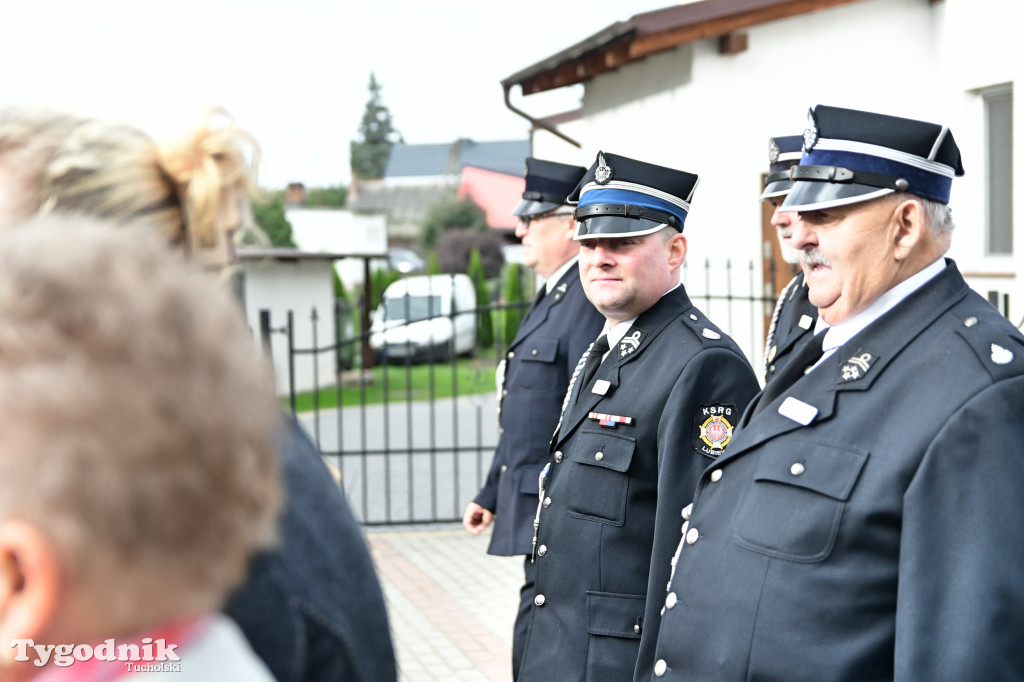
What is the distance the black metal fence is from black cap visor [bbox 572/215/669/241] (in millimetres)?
3096

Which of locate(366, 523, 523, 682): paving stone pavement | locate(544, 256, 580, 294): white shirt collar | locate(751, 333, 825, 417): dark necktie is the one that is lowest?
locate(366, 523, 523, 682): paving stone pavement

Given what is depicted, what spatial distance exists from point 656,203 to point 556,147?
617 inches

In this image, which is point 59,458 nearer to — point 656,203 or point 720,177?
point 656,203

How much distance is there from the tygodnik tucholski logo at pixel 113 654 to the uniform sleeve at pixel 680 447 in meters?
1.88

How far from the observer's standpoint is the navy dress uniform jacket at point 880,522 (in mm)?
1755

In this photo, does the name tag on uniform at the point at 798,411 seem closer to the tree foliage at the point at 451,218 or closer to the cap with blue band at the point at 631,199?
the cap with blue band at the point at 631,199

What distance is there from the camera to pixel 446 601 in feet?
21.4

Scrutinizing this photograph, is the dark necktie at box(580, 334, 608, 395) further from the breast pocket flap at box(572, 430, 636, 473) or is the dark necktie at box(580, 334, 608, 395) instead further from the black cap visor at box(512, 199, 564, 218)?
the black cap visor at box(512, 199, 564, 218)

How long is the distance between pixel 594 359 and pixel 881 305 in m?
1.23

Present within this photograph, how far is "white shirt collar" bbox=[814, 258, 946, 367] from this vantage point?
6.93ft

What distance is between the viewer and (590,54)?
9828 millimetres

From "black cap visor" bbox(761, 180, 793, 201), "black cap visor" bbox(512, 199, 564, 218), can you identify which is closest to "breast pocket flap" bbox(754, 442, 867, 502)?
"black cap visor" bbox(761, 180, 793, 201)

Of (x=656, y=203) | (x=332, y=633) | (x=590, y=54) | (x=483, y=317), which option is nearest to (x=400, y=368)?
(x=483, y=317)

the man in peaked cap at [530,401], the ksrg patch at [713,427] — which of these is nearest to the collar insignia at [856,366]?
the ksrg patch at [713,427]
